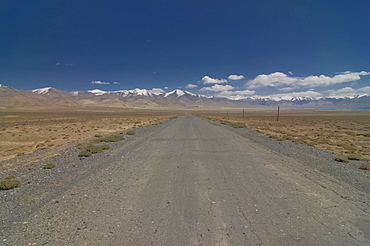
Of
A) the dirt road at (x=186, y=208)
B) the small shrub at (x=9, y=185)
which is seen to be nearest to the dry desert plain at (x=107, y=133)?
the small shrub at (x=9, y=185)

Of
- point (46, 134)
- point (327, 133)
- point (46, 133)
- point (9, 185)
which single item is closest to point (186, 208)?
point (9, 185)

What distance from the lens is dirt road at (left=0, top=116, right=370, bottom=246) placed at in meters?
3.38

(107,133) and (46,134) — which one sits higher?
(107,133)

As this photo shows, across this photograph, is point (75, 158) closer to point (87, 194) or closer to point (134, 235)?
point (87, 194)

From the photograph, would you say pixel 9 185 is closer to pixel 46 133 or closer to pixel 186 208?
pixel 186 208

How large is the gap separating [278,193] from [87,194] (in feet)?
17.9

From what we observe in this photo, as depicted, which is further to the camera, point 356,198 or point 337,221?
point 356,198

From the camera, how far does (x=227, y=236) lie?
3387 millimetres

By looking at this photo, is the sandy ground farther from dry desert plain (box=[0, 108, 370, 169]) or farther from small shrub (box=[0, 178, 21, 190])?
small shrub (box=[0, 178, 21, 190])

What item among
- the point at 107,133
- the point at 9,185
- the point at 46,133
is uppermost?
the point at 9,185

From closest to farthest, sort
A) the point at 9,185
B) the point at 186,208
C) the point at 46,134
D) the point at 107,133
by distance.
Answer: the point at 186,208 < the point at 9,185 < the point at 107,133 < the point at 46,134

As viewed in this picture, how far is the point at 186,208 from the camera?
439 centimetres

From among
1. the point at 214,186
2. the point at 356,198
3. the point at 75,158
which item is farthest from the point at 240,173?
the point at 75,158

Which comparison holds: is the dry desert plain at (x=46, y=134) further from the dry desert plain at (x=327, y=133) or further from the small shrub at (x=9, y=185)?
the dry desert plain at (x=327, y=133)
